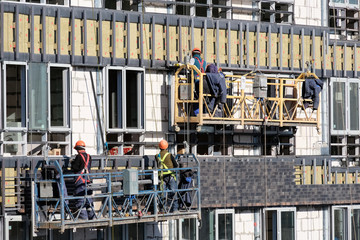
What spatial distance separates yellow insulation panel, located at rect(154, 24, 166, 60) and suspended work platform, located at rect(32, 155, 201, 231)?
9.67 ft

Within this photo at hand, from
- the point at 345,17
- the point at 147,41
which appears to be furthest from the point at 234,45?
the point at 345,17

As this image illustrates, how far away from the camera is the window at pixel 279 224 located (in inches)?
1460

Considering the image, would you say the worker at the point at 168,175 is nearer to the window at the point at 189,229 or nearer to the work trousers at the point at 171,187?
the work trousers at the point at 171,187

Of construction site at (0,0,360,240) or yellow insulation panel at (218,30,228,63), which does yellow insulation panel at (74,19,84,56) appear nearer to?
construction site at (0,0,360,240)

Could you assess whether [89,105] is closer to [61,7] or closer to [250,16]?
[61,7]

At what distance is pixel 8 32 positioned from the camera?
106ft

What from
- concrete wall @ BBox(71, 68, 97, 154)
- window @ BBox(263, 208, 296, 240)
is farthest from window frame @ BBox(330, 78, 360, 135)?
concrete wall @ BBox(71, 68, 97, 154)

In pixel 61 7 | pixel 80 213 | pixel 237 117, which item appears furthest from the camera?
pixel 237 117

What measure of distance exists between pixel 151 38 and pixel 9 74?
4085 mm

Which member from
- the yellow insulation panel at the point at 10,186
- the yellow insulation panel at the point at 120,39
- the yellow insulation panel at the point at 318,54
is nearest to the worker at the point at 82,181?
the yellow insulation panel at the point at 10,186

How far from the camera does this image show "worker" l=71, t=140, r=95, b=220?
31.0 meters

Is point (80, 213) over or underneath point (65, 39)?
underneath

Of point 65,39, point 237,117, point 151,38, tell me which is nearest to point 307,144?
point 237,117

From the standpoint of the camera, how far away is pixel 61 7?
109ft
